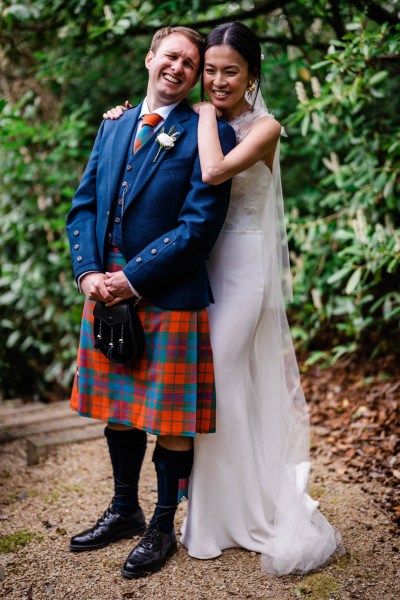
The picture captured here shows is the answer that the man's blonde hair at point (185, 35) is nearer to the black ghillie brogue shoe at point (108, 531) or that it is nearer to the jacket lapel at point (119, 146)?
the jacket lapel at point (119, 146)

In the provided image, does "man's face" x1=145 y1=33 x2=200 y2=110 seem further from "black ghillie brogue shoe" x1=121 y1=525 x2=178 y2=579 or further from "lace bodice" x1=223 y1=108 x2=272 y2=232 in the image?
"black ghillie brogue shoe" x1=121 y1=525 x2=178 y2=579

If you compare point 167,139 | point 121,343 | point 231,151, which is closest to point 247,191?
point 231,151

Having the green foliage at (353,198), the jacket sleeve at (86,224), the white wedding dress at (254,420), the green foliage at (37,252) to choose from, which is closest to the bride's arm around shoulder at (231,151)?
the white wedding dress at (254,420)

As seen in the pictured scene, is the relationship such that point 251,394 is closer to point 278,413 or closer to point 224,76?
point 278,413

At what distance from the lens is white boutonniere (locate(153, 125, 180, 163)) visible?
6.19ft

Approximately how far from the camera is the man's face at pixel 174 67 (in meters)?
1.89

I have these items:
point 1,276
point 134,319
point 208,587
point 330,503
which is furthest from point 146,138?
point 1,276

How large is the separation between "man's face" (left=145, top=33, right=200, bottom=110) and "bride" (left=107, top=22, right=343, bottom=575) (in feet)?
0.18

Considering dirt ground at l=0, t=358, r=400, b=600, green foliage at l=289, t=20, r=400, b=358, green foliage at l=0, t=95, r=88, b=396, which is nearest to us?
dirt ground at l=0, t=358, r=400, b=600

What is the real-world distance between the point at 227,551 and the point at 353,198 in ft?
6.56

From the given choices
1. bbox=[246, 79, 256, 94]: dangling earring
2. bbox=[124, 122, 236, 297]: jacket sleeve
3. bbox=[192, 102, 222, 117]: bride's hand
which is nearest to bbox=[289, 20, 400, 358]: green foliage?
bbox=[246, 79, 256, 94]: dangling earring

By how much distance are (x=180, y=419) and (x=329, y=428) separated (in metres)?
1.51

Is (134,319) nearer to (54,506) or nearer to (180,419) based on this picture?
(180,419)

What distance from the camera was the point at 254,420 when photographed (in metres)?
2.21
